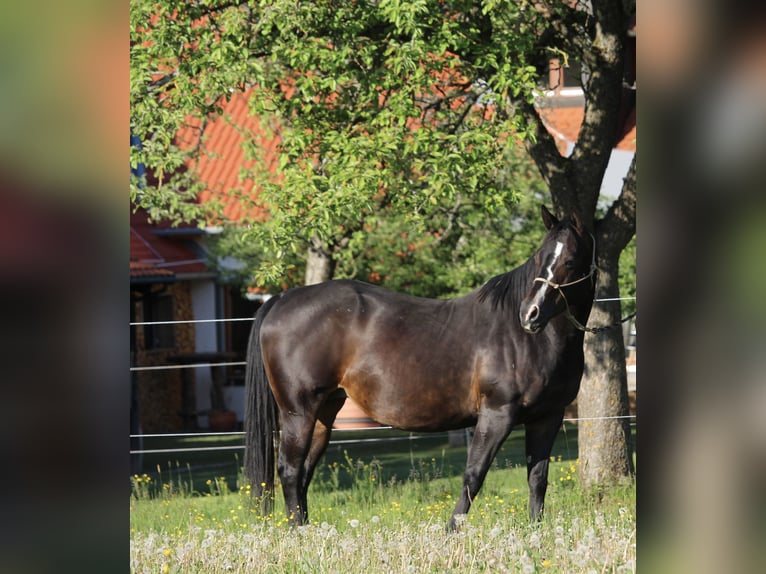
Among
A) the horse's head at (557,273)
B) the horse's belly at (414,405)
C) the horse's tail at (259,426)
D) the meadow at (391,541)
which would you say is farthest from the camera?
the horse's tail at (259,426)

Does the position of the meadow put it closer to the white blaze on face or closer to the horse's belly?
the horse's belly

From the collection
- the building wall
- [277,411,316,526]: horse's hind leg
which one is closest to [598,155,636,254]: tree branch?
[277,411,316,526]: horse's hind leg

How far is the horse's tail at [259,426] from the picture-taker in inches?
235

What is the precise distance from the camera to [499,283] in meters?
5.75

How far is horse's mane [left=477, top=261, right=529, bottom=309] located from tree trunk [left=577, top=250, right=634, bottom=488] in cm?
231

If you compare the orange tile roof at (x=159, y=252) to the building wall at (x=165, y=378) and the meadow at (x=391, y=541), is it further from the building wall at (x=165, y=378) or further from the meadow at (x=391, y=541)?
the meadow at (x=391, y=541)

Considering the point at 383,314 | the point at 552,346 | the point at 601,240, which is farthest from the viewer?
the point at 601,240

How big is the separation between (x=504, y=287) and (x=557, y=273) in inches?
20.7

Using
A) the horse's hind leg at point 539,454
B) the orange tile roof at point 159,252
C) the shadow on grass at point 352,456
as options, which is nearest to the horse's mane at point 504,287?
the horse's hind leg at point 539,454

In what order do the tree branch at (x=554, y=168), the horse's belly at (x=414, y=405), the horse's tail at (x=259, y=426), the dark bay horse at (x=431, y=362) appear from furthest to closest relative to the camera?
the tree branch at (x=554, y=168), the horse's tail at (x=259, y=426), the horse's belly at (x=414, y=405), the dark bay horse at (x=431, y=362)

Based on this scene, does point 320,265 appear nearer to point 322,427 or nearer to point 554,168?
point 554,168
